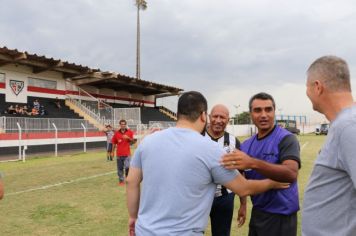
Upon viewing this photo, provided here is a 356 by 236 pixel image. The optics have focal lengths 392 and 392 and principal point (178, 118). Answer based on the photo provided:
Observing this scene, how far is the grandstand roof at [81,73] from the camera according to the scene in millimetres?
28938

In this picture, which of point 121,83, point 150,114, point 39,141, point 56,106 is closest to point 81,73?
point 56,106

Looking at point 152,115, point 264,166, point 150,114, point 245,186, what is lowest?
point 245,186

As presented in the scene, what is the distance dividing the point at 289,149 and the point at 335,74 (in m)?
1.13

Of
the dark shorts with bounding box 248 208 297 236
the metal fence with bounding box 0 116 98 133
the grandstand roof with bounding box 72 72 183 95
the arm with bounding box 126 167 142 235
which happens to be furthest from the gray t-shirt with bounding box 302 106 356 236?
the grandstand roof with bounding box 72 72 183 95

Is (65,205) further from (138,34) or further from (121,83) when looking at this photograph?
(138,34)

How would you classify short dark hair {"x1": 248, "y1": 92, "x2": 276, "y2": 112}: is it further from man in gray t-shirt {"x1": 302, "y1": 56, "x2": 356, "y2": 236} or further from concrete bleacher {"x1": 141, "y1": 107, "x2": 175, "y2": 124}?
concrete bleacher {"x1": 141, "y1": 107, "x2": 175, "y2": 124}

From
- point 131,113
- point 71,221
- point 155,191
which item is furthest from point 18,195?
point 131,113

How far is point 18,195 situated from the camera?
944 centimetres

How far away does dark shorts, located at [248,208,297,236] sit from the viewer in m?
3.15

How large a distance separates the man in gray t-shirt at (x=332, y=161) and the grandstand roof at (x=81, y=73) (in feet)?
94.7

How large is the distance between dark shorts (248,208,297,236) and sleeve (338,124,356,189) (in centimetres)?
144

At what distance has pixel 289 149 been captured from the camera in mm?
3016

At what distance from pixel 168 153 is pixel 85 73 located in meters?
34.8

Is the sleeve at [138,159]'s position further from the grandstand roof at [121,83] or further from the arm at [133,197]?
the grandstand roof at [121,83]
